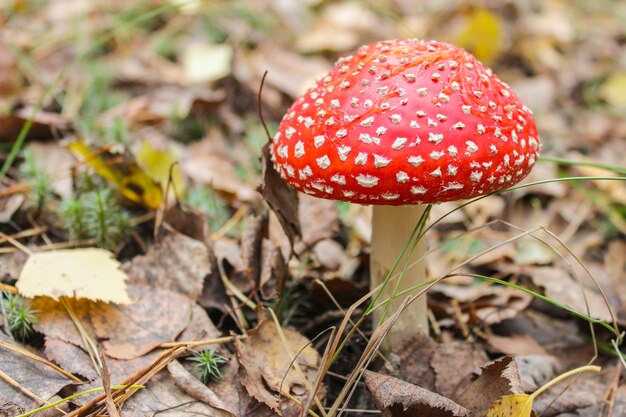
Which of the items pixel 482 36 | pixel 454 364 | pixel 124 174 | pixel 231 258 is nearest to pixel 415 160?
pixel 454 364

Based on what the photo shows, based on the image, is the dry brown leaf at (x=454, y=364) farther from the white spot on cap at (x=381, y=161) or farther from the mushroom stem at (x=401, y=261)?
the white spot on cap at (x=381, y=161)

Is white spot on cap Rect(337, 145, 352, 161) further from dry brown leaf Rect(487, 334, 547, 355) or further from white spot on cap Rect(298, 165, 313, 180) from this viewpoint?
dry brown leaf Rect(487, 334, 547, 355)

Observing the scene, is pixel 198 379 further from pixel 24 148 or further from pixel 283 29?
pixel 283 29

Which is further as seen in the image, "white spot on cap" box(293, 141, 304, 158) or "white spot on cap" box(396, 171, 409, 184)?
"white spot on cap" box(293, 141, 304, 158)

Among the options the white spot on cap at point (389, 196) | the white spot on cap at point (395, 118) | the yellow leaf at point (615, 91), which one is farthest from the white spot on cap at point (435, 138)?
the yellow leaf at point (615, 91)

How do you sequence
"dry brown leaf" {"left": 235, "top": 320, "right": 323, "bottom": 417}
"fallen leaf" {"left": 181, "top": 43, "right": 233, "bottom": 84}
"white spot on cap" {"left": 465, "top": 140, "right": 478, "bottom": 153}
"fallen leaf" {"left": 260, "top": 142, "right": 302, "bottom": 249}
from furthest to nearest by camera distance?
"fallen leaf" {"left": 181, "top": 43, "right": 233, "bottom": 84}, "fallen leaf" {"left": 260, "top": 142, "right": 302, "bottom": 249}, "dry brown leaf" {"left": 235, "top": 320, "right": 323, "bottom": 417}, "white spot on cap" {"left": 465, "top": 140, "right": 478, "bottom": 153}

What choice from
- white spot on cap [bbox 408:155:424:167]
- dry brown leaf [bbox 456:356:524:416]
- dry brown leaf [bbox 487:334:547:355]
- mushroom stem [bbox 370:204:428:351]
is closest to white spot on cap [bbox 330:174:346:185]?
white spot on cap [bbox 408:155:424:167]

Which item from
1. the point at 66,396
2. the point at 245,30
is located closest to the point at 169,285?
the point at 66,396
